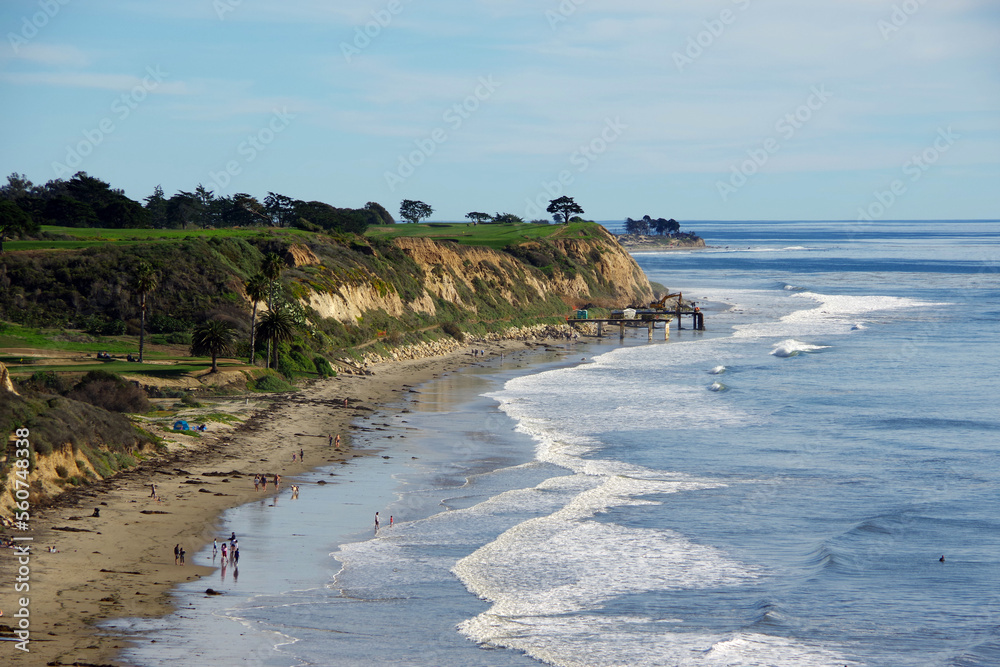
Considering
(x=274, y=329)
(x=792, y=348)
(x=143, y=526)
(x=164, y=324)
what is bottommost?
(x=143, y=526)

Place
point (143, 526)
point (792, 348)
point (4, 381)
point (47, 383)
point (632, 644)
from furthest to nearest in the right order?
point (792, 348), point (47, 383), point (4, 381), point (143, 526), point (632, 644)

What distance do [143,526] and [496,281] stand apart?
245 feet

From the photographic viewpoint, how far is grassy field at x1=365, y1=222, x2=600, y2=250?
124438 mm

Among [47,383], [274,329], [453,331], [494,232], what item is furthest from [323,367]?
[494,232]

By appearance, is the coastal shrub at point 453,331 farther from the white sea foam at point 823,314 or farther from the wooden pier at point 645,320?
the white sea foam at point 823,314

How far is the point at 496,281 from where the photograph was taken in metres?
102

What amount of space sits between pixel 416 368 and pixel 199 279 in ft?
57.0

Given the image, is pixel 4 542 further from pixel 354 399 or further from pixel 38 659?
pixel 354 399

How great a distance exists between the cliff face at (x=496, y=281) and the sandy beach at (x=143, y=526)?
26.6m

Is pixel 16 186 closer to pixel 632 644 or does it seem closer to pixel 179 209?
pixel 179 209

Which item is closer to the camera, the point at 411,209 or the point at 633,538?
the point at 633,538

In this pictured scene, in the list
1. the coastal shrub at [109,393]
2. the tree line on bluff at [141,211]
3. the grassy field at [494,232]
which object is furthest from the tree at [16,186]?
the coastal shrub at [109,393]

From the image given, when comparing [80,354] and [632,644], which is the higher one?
[80,354]

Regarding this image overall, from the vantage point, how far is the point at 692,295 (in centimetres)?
13700
